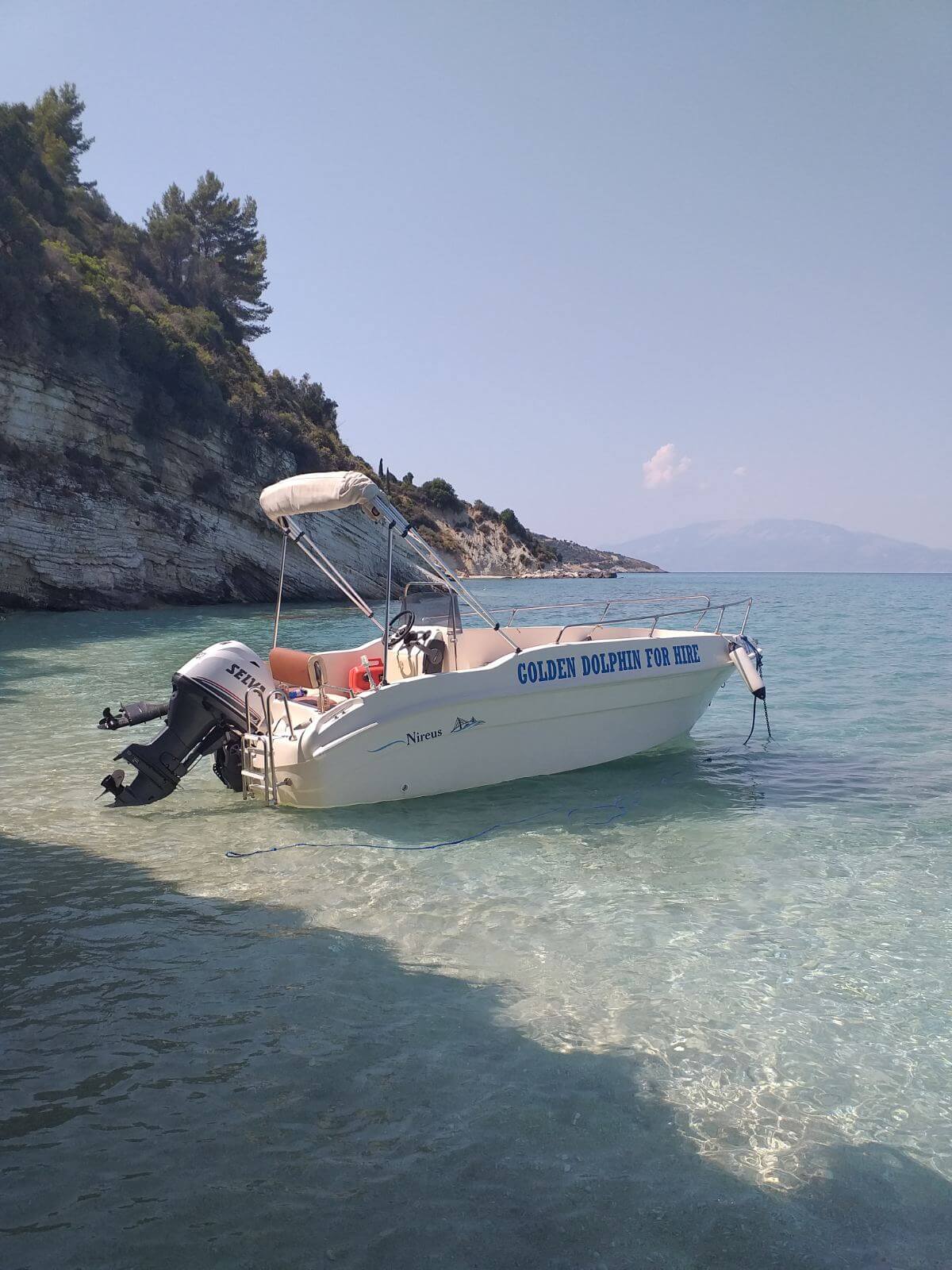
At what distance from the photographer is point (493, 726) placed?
9.02 m

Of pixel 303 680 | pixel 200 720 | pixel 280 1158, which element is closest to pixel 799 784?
pixel 303 680

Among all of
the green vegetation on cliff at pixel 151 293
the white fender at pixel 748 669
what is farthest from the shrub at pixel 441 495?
the white fender at pixel 748 669

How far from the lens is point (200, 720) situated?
26.8 ft

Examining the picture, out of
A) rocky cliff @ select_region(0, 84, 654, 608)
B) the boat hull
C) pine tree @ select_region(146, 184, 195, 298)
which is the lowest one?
the boat hull

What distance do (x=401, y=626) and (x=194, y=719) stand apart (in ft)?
9.24

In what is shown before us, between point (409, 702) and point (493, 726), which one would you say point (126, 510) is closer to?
point (493, 726)

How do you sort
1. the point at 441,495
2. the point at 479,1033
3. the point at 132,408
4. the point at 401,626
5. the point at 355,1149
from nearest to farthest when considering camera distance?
the point at 355,1149 → the point at 479,1033 → the point at 401,626 → the point at 132,408 → the point at 441,495

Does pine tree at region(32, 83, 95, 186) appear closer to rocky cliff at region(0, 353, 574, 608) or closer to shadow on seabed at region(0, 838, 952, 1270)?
rocky cliff at region(0, 353, 574, 608)

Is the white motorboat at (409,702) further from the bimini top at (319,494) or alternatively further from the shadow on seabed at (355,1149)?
the shadow on seabed at (355,1149)

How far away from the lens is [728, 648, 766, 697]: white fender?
10.8 m

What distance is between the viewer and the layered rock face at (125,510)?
33125mm

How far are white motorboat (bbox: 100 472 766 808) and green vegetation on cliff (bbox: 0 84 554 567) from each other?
29.0m

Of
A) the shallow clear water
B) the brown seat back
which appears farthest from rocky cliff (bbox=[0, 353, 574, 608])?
the shallow clear water

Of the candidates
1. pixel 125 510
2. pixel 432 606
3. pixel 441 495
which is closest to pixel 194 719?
pixel 432 606
